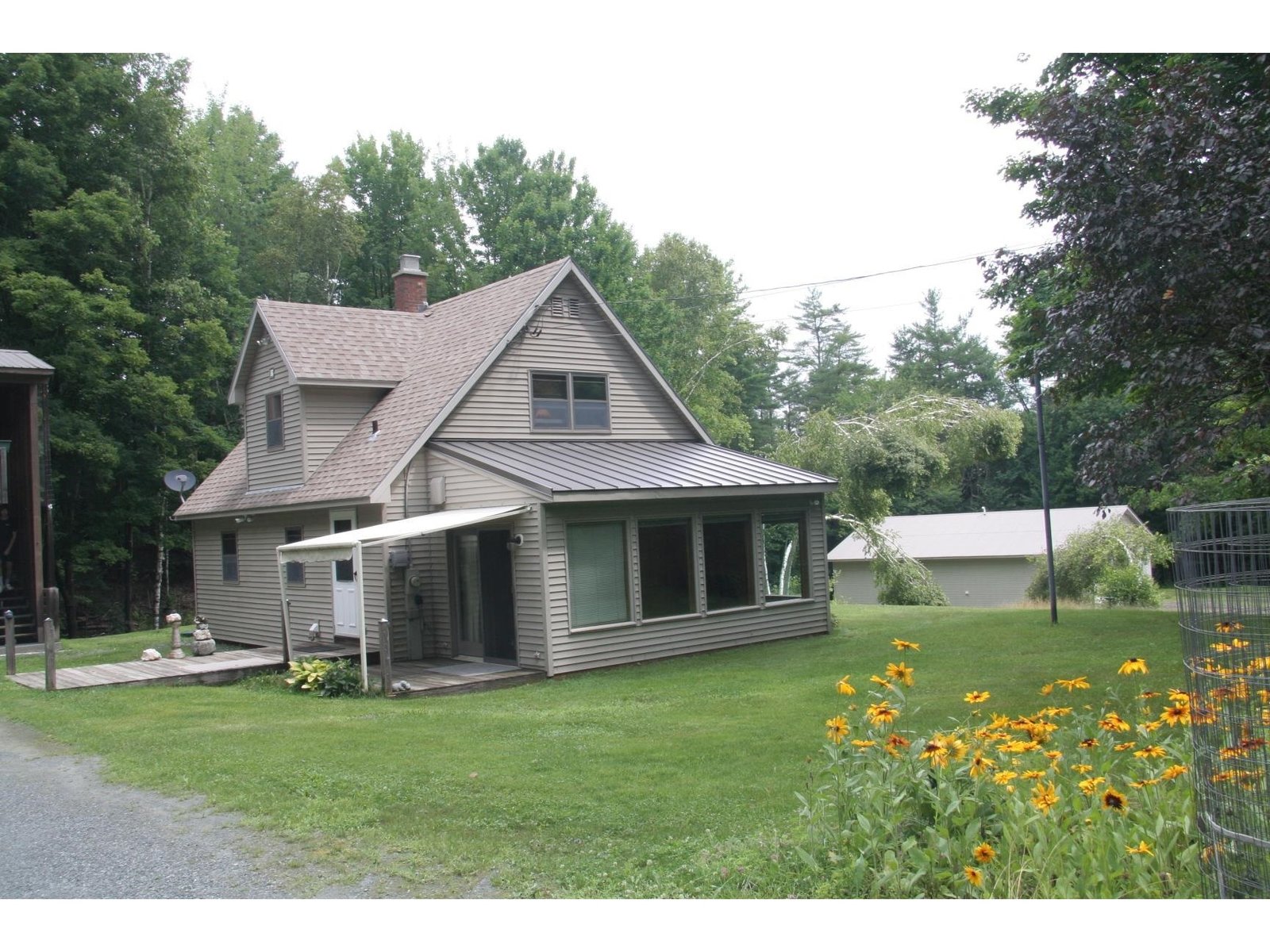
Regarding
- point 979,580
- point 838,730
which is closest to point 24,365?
point 838,730

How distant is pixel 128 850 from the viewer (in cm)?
591

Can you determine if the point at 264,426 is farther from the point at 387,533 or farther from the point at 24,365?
the point at 387,533

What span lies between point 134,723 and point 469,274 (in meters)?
29.2

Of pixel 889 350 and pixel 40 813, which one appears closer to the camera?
pixel 40 813

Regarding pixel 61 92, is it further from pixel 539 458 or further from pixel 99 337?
pixel 539 458

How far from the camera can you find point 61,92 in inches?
1049

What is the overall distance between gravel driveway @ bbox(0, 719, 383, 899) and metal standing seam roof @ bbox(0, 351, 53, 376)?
535 inches

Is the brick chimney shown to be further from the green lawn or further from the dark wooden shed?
the green lawn

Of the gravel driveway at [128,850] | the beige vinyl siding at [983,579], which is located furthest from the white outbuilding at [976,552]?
the gravel driveway at [128,850]

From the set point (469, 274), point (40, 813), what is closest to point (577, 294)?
point (40, 813)

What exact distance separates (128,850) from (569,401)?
464 inches

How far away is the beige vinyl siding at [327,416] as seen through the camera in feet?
56.1

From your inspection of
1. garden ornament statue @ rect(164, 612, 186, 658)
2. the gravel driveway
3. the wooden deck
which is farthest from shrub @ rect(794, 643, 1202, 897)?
garden ornament statue @ rect(164, 612, 186, 658)

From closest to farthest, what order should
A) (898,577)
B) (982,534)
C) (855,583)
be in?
1. (898,577)
2. (982,534)
3. (855,583)
